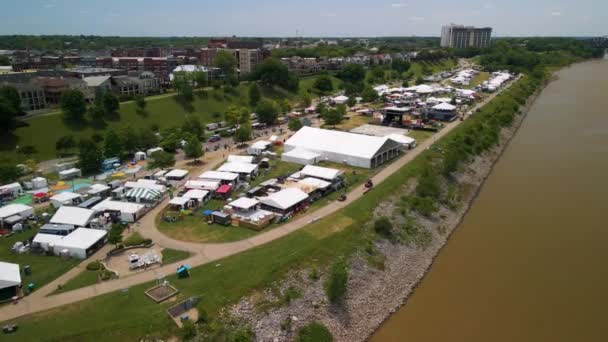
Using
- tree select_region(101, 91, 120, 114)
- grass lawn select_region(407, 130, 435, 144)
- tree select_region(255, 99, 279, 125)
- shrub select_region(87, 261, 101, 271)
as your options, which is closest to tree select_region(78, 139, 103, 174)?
tree select_region(101, 91, 120, 114)

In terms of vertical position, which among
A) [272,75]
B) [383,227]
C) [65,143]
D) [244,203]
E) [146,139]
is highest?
[272,75]

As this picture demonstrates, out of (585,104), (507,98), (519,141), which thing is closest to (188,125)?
(519,141)

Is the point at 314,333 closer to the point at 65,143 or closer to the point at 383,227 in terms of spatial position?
the point at 383,227

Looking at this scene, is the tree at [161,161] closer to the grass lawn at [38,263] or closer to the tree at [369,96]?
the grass lawn at [38,263]

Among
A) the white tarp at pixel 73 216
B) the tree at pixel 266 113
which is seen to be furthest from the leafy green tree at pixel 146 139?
the white tarp at pixel 73 216

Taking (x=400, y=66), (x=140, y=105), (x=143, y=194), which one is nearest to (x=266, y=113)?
(x=140, y=105)

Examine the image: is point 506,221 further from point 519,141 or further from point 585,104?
point 585,104
